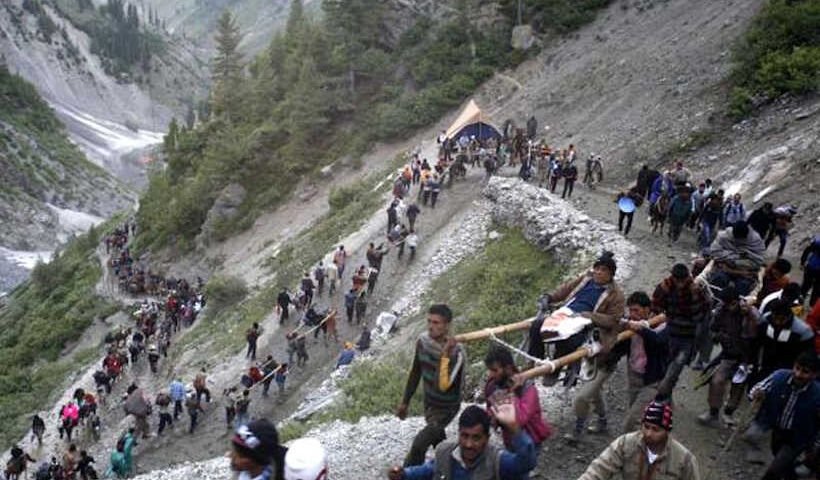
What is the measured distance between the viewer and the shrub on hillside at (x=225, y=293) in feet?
109

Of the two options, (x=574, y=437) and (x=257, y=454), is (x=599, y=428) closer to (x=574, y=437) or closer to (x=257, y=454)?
(x=574, y=437)

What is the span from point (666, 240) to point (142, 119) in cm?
15356

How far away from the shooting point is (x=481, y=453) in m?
5.17

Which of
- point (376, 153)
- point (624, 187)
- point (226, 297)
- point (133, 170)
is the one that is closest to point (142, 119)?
point (133, 170)

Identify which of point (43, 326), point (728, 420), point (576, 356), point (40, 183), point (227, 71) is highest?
point (576, 356)

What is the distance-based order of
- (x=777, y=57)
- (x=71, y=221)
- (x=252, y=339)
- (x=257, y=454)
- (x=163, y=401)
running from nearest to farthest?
(x=257, y=454) < (x=163, y=401) < (x=252, y=339) < (x=777, y=57) < (x=71, y=221)

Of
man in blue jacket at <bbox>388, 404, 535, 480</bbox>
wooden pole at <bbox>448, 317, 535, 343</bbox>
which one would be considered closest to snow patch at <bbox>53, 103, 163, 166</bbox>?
wooden pole at <bbox>448, 317, 535, 343</bbox>

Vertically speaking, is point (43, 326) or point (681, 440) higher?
point (681, 440)

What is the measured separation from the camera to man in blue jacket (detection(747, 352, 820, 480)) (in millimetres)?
6355

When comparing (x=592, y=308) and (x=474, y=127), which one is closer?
(x=592, y=308)

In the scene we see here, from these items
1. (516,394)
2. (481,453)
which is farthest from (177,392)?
(481,453)

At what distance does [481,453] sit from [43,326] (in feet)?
150

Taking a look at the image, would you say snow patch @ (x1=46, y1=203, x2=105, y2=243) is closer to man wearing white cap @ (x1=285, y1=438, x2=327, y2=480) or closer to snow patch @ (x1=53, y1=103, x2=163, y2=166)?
snow patch @ (x1=53, y1=103, x2=163, y2=166)

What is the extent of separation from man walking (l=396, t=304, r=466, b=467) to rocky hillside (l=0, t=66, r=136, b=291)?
71.7 metres
